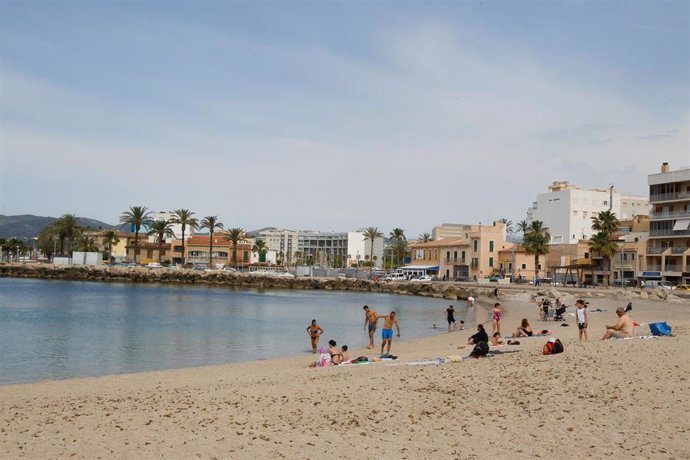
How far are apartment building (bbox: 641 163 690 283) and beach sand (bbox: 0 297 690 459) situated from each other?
59542 mm

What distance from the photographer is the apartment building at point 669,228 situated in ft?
225

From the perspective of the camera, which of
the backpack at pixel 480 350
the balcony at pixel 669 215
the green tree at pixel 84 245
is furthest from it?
the green tree at pixel 84 245

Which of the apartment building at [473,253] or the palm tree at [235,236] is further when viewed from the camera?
the palm tree at [235,236]

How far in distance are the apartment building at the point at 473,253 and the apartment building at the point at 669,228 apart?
2401 centimetres

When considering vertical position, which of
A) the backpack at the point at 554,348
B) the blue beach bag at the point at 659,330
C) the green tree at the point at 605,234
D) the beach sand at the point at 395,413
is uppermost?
the green tree at the point at 605,234

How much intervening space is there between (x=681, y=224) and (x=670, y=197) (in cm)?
359

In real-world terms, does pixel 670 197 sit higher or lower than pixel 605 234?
higher

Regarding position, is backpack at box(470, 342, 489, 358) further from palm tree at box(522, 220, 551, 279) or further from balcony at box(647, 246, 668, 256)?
palm tree at box(522, 220, 551, 279)

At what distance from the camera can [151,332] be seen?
3209cm

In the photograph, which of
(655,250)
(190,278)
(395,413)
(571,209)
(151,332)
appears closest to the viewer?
(395,413)

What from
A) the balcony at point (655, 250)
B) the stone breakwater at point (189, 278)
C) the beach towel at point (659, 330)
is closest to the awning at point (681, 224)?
the balcony at point (655, 250)

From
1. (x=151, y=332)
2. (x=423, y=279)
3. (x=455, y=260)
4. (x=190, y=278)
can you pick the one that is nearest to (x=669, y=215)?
(x=455, y=260)

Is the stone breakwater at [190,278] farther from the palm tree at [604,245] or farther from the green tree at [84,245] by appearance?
the green tree at [84,245]

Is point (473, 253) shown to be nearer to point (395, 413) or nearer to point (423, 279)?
point (423, 279)
